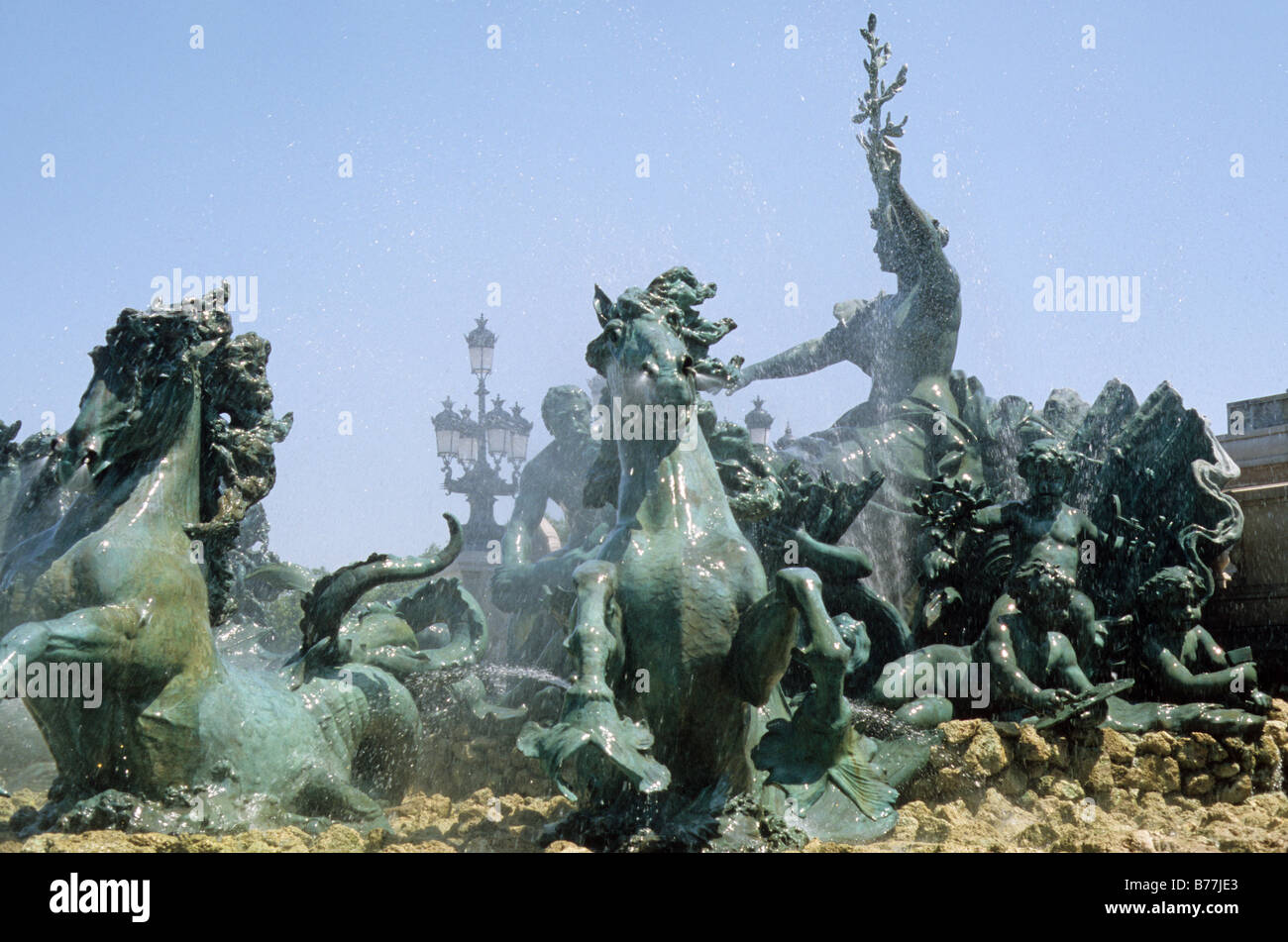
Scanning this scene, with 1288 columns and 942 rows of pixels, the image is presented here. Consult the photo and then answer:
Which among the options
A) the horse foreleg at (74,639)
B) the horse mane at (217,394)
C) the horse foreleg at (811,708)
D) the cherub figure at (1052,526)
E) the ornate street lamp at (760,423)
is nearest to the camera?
the horse foreleg at (74,639)

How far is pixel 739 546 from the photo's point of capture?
537 centimetres

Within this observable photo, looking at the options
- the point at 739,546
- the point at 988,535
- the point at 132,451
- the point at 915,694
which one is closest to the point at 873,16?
the point at 988,535

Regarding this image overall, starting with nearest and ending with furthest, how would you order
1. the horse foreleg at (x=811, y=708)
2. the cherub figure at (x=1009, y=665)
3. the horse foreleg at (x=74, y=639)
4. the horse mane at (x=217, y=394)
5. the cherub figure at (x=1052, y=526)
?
the horse foreleg at (x=74, y=639) < the horse foreleg at (x=811, y=708) < the horse mane at (x=217, y=394) < the cherub figure at (x=1009, y=665) < the cherub figure at (x=1052, y=526)

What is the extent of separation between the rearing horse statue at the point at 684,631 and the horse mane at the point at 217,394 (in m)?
1.28

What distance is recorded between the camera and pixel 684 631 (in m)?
5.15

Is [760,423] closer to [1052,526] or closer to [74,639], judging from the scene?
[1052,526]

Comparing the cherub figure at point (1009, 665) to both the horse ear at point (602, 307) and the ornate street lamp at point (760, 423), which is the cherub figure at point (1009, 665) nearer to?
the horse ear at point (602, 307)

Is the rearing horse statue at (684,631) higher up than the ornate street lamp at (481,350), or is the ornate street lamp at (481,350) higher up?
the ornate street lamp at (481,350)

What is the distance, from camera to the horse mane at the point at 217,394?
17.5 ft

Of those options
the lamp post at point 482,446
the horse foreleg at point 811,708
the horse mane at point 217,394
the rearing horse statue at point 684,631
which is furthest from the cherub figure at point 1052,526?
the lamp post at point 482,446
